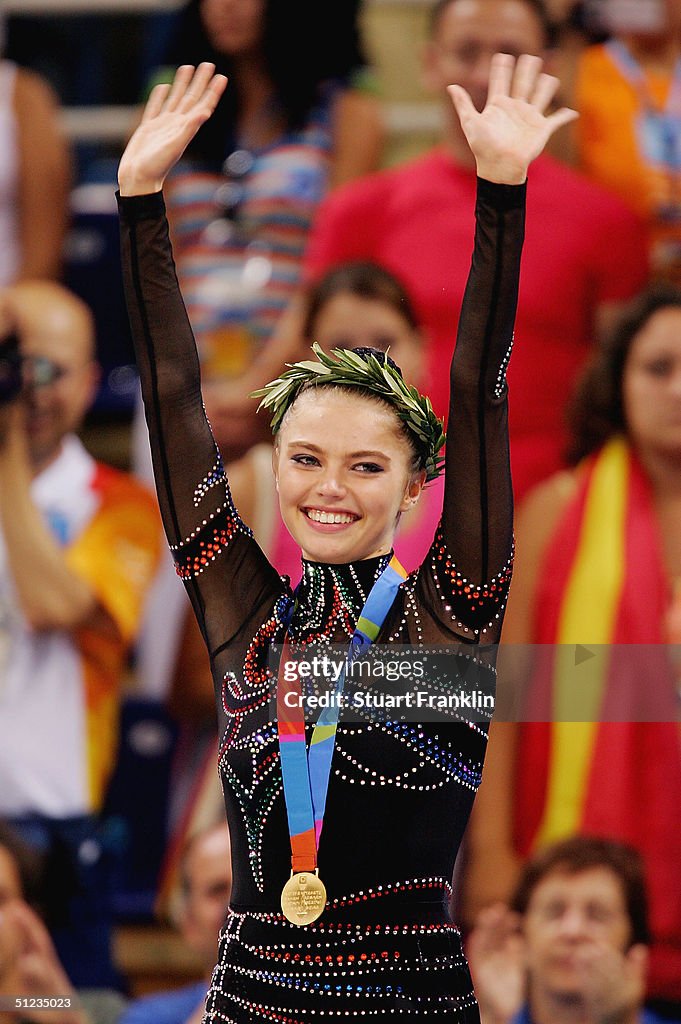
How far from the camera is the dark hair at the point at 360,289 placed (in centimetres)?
384

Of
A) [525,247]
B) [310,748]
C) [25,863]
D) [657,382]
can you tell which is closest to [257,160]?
[525,247]

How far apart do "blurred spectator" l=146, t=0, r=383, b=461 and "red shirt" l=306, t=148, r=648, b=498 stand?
32 centimetres

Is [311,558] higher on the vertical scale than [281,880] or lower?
higher

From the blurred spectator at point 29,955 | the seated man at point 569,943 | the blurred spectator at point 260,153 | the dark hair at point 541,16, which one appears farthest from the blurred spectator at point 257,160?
the seated man at point 569,943

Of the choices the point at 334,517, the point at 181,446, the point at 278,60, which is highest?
the point at 278,60

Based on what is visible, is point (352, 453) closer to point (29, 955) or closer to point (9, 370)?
point (29, 955)

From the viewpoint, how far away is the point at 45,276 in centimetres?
493

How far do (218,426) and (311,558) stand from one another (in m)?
2.06

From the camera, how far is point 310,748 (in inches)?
81.4

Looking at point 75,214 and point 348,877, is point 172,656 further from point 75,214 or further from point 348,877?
point 348,877

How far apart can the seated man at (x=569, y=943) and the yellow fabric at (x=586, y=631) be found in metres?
0.11

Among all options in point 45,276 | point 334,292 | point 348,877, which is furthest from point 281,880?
point 45,276

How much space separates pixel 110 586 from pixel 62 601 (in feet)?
0.51

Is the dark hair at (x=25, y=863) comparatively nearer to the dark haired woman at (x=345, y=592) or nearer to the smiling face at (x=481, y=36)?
the dark haired woman at (x=345, y=592)
